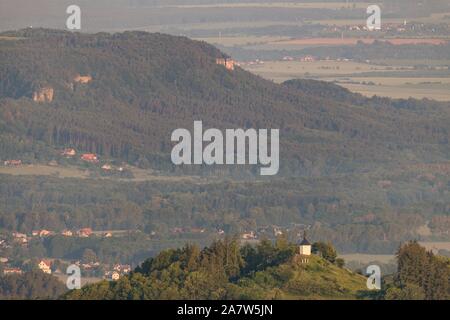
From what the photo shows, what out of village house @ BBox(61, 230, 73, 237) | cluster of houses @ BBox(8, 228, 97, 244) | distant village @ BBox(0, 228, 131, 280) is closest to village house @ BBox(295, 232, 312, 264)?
distant village @ BBox(0, 228, 131, 280)

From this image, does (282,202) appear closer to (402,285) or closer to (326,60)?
(402,285)

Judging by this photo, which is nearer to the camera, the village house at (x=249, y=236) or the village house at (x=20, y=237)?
the village house at (x=249, y=236)

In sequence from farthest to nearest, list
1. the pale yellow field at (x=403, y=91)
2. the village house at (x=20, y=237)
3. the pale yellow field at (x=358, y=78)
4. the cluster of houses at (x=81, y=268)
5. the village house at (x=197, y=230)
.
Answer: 1. the pale yellow field at (x=358, y=78)
2. the pale yellow field at (x=403, y=91)
3. the village house at (x=197, y=230)
4. the village house at (x=20, y=237)
5. the cluster of houses at (x=81, y=268)

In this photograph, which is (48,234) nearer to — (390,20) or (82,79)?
(82,79)

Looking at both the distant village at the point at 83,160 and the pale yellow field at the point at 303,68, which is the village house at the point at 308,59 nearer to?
the pale yellow field at the point at 303,68

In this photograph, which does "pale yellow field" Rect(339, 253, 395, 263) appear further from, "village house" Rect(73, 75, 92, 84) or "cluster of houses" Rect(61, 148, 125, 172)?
"village house" Rect(73, 75, 92, 84)

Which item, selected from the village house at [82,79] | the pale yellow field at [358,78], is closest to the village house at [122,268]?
the village house at [82,79]
